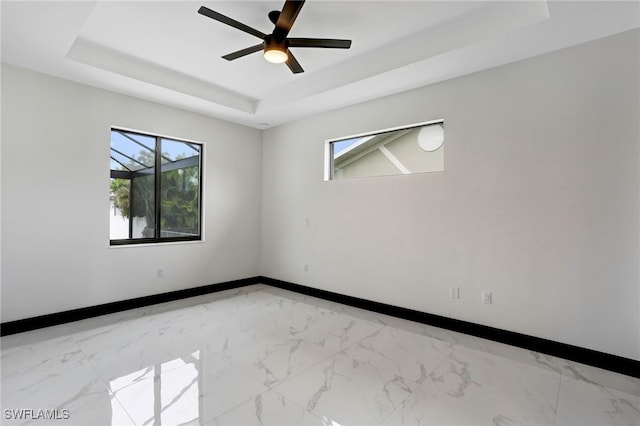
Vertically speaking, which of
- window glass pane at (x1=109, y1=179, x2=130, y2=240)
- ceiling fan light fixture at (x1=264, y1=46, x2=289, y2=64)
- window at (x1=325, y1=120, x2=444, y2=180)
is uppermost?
ceiling fan light fixture at (x1=264, y1=46, x2=289, y2=64)

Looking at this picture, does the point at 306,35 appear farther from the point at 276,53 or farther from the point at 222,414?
the point at 222,414

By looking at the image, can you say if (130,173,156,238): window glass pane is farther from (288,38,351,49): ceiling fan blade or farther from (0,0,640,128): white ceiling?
(288,38,351,49): ceiling fan blade

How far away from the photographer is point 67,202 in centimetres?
334

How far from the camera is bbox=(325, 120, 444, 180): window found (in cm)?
351

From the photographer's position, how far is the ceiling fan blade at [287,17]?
2.01 m

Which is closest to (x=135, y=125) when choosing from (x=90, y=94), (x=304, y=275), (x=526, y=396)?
(x=90, y=94)

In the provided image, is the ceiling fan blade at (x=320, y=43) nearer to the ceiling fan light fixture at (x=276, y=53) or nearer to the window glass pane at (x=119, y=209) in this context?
the ceiling fan light fixture at (x=276, y=53)

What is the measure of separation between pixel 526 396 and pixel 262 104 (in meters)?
4.24

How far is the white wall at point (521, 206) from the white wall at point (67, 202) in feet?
8.22

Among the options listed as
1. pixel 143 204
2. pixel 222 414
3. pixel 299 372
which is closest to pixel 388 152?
pixel 299 372

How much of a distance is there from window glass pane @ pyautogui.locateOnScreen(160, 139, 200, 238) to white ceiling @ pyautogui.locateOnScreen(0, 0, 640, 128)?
2.73 ft

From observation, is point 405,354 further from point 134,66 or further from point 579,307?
point 134,66

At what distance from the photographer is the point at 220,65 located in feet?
11.1

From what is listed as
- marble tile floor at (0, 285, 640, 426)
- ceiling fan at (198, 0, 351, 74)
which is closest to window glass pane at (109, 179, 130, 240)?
marble tile floor at (0, 285, 640, 426)
